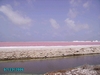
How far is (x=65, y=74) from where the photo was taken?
394 cm

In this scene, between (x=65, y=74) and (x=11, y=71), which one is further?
(x=11, y=71)

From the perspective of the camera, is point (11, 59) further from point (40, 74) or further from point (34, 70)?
point (40, 74)

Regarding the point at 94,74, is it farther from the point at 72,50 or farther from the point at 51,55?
the point at 72,50

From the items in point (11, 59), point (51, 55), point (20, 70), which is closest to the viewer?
point (20, 70)

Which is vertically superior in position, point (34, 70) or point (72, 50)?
point (72, 50)

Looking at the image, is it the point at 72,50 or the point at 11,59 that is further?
the point at 72,50

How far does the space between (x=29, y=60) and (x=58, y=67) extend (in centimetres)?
175

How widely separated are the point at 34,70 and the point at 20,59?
1797mm

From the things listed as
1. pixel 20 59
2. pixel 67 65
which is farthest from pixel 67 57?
pixel 20 59

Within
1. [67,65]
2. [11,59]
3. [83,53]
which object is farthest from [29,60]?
[83,53]

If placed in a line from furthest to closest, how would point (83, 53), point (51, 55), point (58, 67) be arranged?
point (83, 53) < point (51, 55) < point (58, 67)

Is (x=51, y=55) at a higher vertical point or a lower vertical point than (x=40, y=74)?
higher

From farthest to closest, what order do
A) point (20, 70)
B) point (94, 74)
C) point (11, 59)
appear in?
point (11, 59), point (20, 70), point (94, 74)

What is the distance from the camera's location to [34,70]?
4934 millimetres
